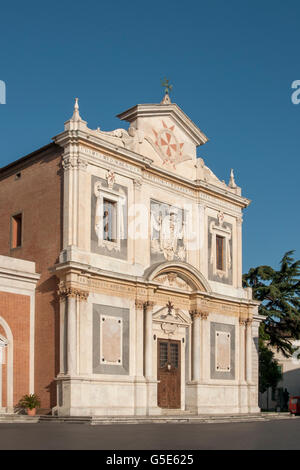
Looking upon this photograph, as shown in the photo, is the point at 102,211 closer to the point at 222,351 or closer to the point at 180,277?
the point at 180,277

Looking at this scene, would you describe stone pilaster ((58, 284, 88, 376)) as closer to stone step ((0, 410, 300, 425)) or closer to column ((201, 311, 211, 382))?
stone step ((0, 410, 300, 425))

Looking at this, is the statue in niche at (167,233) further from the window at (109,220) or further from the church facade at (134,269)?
the window at (109,220)

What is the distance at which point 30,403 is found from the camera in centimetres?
2392

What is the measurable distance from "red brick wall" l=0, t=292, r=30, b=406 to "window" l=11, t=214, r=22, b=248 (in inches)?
124

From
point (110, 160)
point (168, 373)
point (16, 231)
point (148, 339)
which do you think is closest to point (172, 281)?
point (148, 339)

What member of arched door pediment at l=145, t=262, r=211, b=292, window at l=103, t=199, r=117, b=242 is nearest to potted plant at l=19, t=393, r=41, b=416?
window at l=103, t=199, r=117, b=242

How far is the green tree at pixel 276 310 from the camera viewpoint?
44.2 meters

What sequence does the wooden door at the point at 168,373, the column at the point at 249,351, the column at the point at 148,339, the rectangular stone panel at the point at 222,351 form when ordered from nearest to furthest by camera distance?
the column at the point at 148,339 < the wooden door at the point at 168,373 < the rectangular stone panel at the point at 222,351 < the column at the point at 249,351

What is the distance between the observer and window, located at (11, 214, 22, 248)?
27.6 meters

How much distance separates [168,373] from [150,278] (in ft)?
14.1

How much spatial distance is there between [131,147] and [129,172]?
3.89 feet

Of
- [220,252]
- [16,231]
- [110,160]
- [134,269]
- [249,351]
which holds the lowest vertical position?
[249,351]

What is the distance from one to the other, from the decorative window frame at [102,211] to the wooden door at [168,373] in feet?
15.6

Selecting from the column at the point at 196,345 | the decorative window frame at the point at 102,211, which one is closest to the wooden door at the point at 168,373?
the column at the point at 196,345
